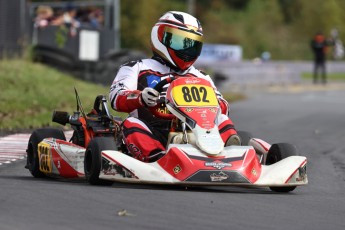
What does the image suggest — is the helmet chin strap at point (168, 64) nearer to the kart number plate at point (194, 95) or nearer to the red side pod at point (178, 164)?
the kart number plate at point (194, 95)

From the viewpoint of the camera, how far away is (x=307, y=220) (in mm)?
7012

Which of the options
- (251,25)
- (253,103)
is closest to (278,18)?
(251,25)

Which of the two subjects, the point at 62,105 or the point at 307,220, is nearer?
the point at 307,220

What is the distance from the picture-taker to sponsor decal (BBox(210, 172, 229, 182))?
26.9ft

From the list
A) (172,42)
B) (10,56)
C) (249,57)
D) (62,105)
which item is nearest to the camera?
(172,42)

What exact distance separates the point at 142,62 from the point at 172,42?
31 cm

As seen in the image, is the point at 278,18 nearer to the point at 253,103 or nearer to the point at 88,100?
the point at 253,103

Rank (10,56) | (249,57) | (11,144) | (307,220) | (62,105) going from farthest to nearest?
(249,57) → (10,56) → (62,105) → (11,144) → (307,220)

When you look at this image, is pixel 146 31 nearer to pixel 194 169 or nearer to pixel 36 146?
pixel 36 146

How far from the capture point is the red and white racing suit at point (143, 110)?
28.5 feet

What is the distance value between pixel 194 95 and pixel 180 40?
858mm

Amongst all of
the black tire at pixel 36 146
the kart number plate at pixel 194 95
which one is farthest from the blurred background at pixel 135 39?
the kart number plate at pixel 194 95

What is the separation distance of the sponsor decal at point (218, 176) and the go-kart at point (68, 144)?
1299mm

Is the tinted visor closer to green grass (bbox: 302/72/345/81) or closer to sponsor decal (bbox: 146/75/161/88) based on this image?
sponsor decal (bbox: 146/75/161/88)
